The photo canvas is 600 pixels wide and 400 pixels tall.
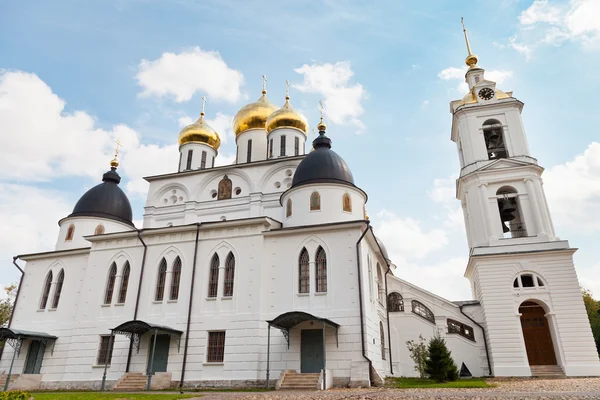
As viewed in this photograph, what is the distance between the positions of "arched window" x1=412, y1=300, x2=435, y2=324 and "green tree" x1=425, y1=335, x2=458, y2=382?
190 inches

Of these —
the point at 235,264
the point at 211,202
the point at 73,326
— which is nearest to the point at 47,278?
the point at 73,326

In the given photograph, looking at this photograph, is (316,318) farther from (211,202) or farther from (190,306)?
(211,202)

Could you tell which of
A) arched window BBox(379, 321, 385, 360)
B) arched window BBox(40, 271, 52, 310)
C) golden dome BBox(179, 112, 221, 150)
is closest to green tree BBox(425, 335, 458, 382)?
arched window BBox(379, 321, 385, 360)

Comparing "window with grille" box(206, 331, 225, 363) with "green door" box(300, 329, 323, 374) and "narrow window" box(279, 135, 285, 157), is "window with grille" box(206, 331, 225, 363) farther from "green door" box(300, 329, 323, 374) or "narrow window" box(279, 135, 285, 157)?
"narrow window" box(279, 135, 285, 157)

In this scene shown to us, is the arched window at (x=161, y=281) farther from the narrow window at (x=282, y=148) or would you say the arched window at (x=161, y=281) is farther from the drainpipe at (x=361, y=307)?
the narrow window at (x=282, y=148)

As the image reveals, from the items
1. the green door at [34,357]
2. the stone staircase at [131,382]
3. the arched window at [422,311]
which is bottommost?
the stone staircase at [131,382]

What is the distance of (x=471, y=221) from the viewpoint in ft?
66.9

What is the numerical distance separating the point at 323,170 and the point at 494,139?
1037 centimetres

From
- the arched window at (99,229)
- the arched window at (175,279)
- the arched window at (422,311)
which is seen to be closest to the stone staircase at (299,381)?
the arched window at (175,279)

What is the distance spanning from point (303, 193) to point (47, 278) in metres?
13.0

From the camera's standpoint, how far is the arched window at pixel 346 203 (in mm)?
17297

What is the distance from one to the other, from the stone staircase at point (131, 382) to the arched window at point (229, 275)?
4089 millimetres

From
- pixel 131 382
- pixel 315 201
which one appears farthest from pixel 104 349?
pixel 315 201

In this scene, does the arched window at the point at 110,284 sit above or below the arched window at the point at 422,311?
above
